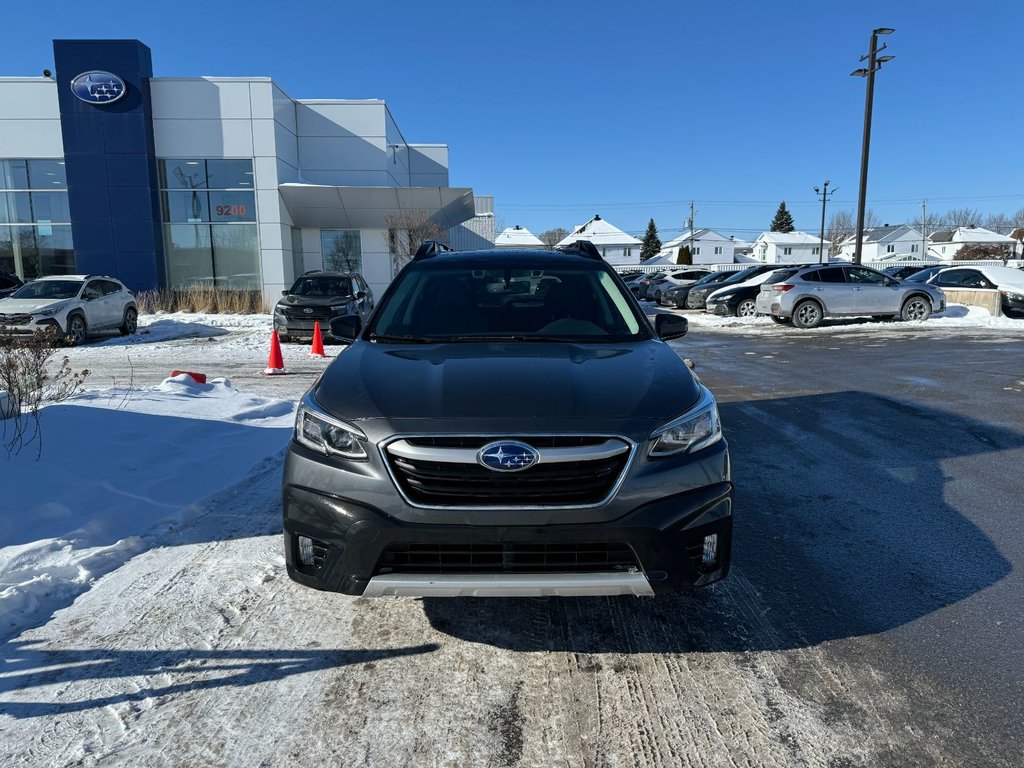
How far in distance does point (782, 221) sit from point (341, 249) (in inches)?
3855

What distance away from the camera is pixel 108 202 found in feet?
85.5

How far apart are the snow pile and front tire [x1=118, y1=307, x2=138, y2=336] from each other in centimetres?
1191

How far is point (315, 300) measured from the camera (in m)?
15.3

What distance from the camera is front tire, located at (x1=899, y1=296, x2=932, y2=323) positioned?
18500 millimetres

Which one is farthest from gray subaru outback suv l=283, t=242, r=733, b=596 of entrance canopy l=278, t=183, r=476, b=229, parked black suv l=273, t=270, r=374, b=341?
entrance canopy l=278, t=183, r=476, b=229

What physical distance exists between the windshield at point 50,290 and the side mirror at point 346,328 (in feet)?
47.1

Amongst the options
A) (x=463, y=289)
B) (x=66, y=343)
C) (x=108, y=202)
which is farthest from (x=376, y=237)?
(x=463, y=289)

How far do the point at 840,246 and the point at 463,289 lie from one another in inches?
4587

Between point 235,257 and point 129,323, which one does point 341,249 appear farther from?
point 129,323

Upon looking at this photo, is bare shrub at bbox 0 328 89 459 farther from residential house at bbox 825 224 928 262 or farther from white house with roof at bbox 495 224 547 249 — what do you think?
residential house at bbox 825 224 928 262

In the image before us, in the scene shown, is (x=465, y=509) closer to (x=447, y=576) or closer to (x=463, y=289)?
(x=447, y=576)

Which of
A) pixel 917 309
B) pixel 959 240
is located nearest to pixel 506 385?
pixel 917 309

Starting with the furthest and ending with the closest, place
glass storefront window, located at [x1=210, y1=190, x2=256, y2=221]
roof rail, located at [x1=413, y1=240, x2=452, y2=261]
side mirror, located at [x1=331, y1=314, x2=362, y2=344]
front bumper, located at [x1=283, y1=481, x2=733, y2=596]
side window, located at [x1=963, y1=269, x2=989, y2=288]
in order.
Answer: glass storefront window, located at [x1=210, y1=190, x2=256, y2=221] < side window, located at [x1=963, y1=269, x2=989, y2=288] < roof rail, located at [x1=413, y1=240, x2=452, y2=261] < side mirror, located at [x1=331, y1=314, x2=362, y2=344] < front bumper, located at [x1=283, y1=481, x2=733, y2=596]

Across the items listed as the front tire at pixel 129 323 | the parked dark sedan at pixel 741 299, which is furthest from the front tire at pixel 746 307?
the front tire at pixel 129 323
